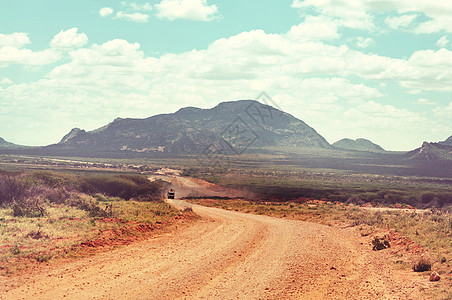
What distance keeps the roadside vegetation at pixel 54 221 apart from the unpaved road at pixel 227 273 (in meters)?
1.71

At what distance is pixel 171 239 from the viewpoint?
2361 cm

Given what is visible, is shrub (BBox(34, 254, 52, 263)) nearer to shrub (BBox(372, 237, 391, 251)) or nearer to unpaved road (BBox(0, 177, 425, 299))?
unpaved road (BBox(0, 177, 425, 299))

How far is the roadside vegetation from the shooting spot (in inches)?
709

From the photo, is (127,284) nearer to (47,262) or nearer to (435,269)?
(47,262)

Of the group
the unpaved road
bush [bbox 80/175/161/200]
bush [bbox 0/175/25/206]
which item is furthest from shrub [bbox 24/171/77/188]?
the unpaved road

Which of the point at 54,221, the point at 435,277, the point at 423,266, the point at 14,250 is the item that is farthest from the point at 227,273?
the point at 54,221

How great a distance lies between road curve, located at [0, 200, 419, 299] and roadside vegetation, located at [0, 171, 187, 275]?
→ 164cm

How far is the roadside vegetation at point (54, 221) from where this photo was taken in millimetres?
18016

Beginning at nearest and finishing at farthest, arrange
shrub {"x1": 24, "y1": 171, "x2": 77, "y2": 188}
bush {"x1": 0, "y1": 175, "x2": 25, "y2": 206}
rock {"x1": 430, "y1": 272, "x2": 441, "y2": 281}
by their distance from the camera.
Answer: rock {"x1": 430, "y1": 272, "x2": 441, "y2": 281} → bush {"x1": 0, "y1": 175, "x2": 25, "y2": 206} → shrub {"x1": 24, "y1": 171, "x2": 77, "y2": 188}

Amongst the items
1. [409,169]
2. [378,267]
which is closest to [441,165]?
[409,169]

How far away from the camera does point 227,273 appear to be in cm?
1642

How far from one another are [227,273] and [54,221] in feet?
41.8

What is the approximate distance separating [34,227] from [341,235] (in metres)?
19.7

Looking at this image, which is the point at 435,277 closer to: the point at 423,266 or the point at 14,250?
the point at 423,266
